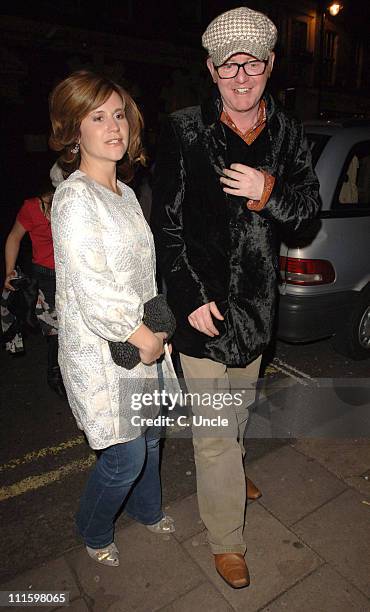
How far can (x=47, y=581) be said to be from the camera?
2.26 metres

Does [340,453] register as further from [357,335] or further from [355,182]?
[355,182]

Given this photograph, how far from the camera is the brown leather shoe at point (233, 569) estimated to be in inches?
85.7

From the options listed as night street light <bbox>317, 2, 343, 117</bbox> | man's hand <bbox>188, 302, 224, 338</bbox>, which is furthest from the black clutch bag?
night street light <bbox>317, 2, 343, 117</bbox>

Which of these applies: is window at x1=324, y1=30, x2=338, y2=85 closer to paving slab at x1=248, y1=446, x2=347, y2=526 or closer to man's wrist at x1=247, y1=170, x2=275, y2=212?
paving slab at x1=248, y1=446, x2=347, y2=526

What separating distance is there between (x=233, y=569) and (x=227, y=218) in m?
1.58

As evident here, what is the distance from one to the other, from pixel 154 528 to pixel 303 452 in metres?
1.15

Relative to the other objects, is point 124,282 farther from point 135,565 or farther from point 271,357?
point 271,357

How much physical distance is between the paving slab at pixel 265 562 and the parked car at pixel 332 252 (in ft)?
5.74

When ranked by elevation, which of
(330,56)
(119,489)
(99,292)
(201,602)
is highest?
(330,56)

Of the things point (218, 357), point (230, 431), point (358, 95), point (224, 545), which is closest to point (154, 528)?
point (224, 545)

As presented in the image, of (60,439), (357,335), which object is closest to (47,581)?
(60,439)

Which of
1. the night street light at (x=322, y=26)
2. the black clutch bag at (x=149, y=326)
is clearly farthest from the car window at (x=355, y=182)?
the night street light at (x=322, y=26)

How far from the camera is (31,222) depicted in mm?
3578

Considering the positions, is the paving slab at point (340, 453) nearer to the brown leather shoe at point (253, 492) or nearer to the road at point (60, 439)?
the road at point (60, 439)
